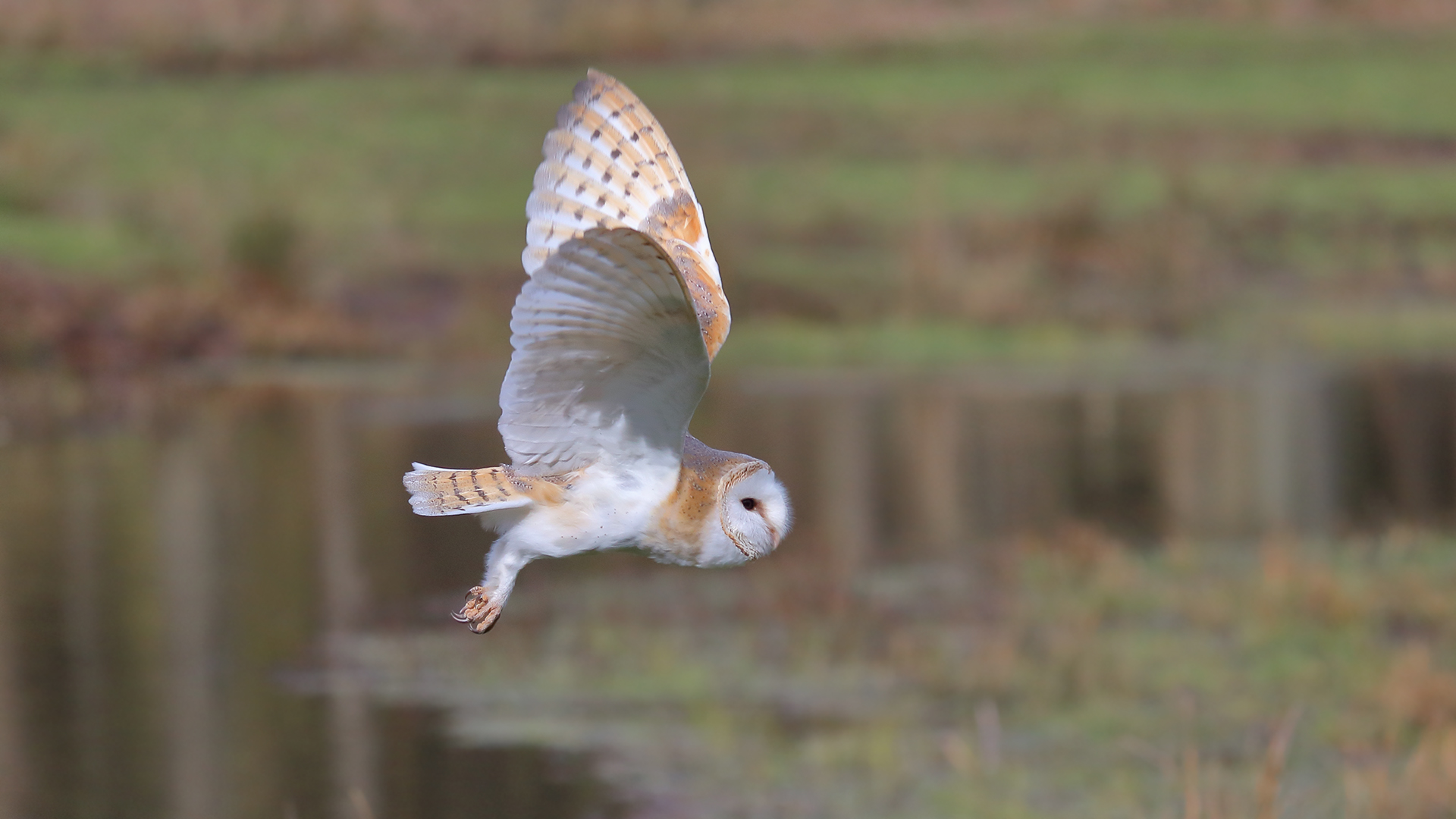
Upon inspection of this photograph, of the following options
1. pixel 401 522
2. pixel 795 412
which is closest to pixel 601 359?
pixel 401 522

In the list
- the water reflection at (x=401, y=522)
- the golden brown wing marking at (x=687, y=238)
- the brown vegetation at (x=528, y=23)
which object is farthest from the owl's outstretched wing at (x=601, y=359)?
the brown vegetation at (x=528, y=23)

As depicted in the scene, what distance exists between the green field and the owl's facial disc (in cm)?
1975

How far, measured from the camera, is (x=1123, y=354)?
24.6 meters

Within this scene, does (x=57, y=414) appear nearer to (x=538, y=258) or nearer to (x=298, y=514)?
(x=298, y=514)

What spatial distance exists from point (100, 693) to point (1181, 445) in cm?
984

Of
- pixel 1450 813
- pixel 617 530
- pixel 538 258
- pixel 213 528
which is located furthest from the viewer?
pixel 213 528

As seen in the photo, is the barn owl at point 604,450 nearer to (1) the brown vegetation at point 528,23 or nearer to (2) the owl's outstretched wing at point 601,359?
(2) the owl's outstretched wing at point 601,359

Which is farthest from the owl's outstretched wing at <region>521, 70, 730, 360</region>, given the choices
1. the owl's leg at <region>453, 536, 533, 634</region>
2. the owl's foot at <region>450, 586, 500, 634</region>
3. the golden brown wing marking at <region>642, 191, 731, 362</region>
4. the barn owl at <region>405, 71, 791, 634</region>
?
the owl's foot at <region>450, 586, 500, 634</region>

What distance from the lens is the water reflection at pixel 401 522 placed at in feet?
40.0

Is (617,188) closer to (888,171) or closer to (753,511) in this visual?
(753,511)

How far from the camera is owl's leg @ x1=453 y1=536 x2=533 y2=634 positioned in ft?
14.7

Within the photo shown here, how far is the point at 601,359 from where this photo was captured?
450 cm

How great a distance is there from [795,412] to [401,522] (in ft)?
16.4

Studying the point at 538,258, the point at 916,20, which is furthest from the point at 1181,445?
the point at 916,20
